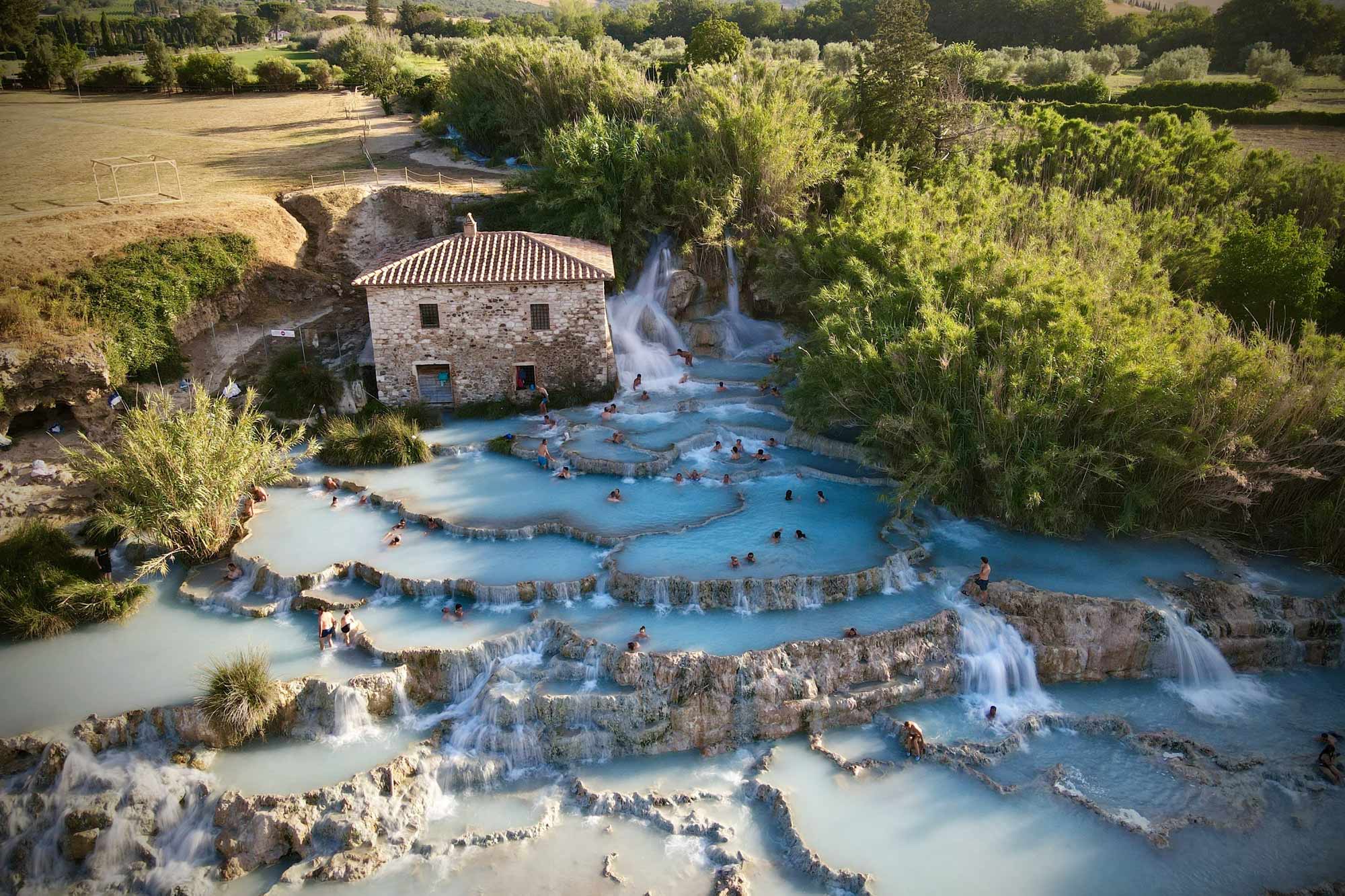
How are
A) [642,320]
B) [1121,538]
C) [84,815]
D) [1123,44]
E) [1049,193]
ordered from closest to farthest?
[84,815] → [1121,538] → [1049,193] → [642,320] → [1123,44]

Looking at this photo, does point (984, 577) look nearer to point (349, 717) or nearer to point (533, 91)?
point (349, 717)

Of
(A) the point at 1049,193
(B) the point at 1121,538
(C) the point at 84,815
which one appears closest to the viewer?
(C) the point at 84,815

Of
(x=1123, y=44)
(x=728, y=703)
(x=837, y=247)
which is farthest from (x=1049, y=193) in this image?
(x=1123, y=44)

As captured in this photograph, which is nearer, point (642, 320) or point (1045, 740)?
point (1045, 740)

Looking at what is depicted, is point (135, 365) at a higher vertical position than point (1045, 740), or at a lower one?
higher

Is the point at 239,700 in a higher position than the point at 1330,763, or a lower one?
higher

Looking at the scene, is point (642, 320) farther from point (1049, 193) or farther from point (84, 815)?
point (84, 815)

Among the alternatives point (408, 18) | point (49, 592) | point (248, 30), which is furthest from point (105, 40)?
point (49, 592)

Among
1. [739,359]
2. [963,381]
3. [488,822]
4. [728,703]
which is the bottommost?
[488,822]

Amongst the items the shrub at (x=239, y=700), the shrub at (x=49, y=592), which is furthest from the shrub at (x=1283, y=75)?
the shrub at (x=49, y=592)
